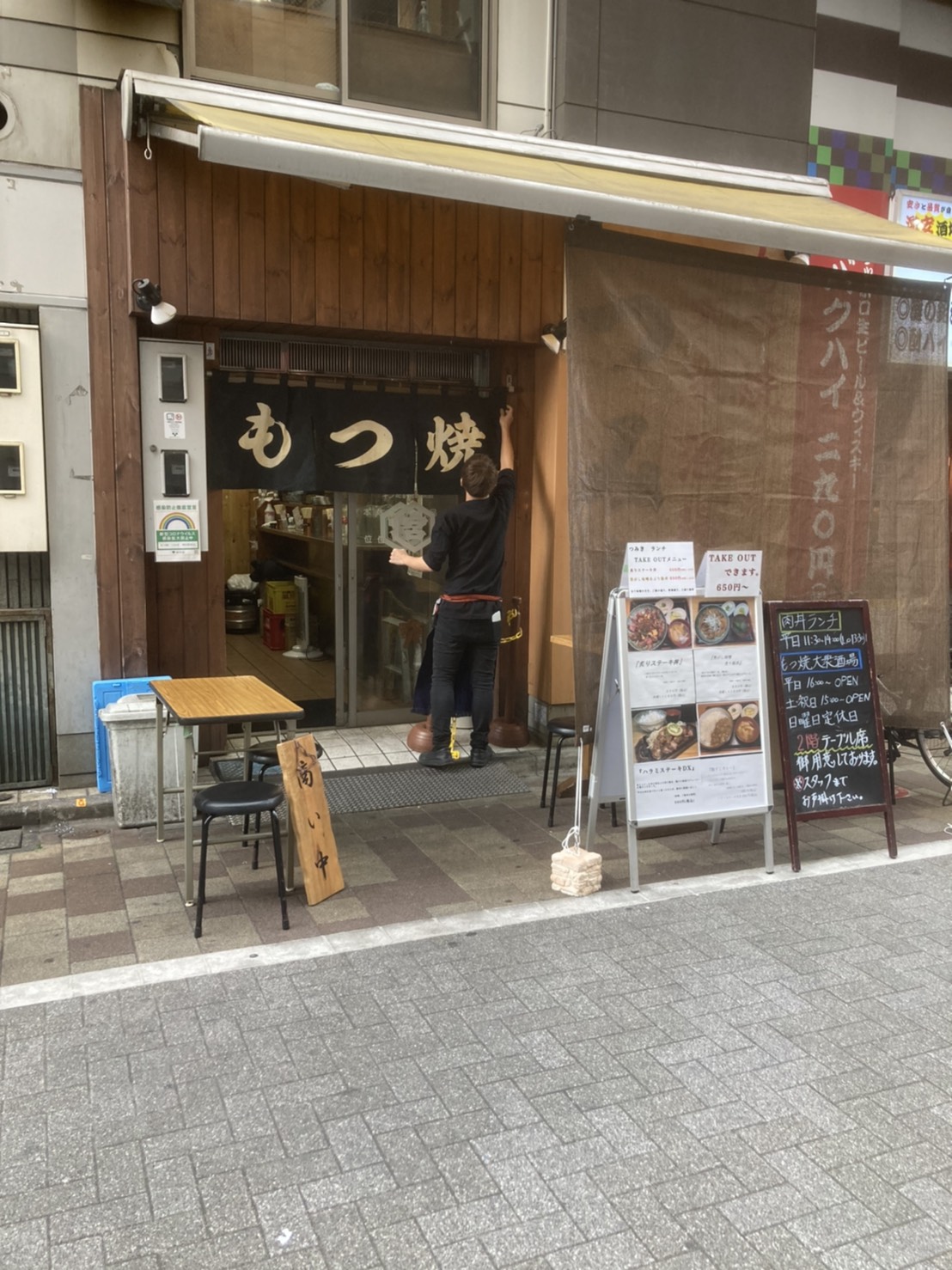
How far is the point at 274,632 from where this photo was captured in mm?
9773

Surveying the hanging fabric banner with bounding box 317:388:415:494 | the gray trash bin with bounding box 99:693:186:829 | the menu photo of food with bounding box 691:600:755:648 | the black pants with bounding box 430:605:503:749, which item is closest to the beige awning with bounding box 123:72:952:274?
the hanging fabric banner with bounding box 317:388:415:494

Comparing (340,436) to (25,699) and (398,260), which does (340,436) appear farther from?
(25,699)

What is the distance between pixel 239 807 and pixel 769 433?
402 centimetres

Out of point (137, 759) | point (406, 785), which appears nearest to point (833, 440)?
point (406, 785)

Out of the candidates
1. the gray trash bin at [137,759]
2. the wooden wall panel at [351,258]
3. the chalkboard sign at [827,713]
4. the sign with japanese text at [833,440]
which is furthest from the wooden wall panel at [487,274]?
the gray trash bin at [137,759]

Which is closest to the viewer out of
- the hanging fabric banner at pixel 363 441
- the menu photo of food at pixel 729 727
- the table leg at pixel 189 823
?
the table leg at pixel 189 823

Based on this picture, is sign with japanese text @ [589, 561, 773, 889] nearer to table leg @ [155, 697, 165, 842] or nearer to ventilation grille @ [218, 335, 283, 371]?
table leg @ [155, 697, 165, 842]

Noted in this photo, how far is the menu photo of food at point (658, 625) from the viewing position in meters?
5.85

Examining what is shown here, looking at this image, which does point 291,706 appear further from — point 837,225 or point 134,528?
point 837,225

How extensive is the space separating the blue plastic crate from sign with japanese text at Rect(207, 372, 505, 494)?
167cm

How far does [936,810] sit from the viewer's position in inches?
297

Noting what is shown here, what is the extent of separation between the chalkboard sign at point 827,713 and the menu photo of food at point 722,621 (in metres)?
0.25

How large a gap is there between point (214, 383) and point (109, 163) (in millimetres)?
1616

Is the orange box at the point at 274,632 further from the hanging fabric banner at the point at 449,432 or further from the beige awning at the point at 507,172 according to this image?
the beige awning at the point at 507,172
